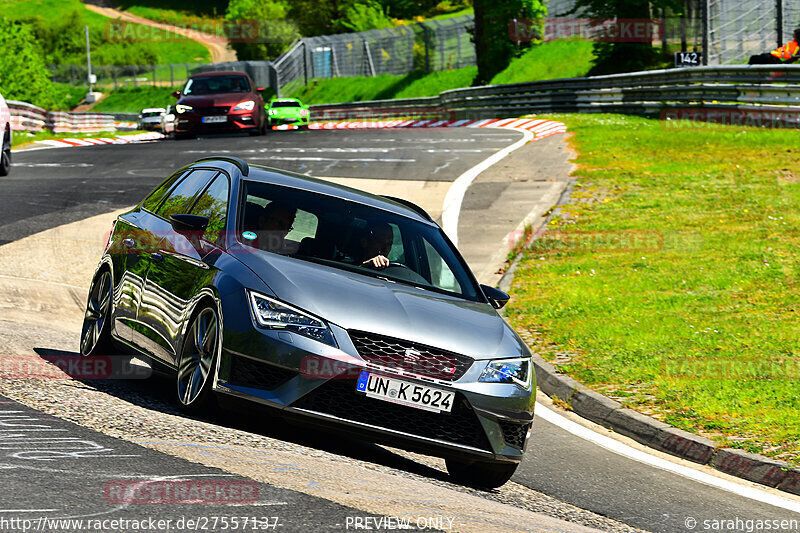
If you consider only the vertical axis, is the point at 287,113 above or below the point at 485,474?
below

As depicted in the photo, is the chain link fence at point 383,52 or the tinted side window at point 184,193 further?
the chain link fence at point 383,52

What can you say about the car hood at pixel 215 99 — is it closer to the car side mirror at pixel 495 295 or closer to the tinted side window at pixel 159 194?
the tinted side window at pixel 159 194

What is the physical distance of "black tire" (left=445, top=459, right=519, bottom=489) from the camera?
255 inches

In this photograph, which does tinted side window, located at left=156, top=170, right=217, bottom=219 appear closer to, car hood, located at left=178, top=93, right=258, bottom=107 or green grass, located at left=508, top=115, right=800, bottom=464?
green grass, located at left=508, top=115, right=800, bottom=464

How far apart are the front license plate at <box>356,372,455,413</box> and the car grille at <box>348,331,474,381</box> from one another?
75 mm

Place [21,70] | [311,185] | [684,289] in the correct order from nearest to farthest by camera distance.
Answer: [311,185] → [684,289] → [21,70]

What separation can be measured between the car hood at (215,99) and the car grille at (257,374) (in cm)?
2308

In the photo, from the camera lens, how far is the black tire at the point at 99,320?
318 inches

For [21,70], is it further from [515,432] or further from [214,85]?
[515,432]

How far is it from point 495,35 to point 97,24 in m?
113

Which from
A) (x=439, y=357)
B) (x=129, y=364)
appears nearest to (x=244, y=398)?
(x=439, y=357)

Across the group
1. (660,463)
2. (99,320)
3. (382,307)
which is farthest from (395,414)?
(99,320)

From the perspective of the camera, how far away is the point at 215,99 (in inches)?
1121

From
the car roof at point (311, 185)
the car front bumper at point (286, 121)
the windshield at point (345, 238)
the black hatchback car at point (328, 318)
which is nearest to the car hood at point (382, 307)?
the black hatchback car at point (328, 318)
